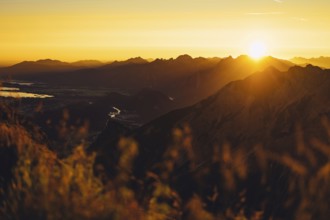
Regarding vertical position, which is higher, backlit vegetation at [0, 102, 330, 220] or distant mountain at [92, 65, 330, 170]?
backlit vegetation at [0, 102, 330, 220]

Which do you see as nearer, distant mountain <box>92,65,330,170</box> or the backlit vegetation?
the backlit vegetation

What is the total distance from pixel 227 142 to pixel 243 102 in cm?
1253

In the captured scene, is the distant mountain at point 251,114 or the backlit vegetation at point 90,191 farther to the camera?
the distant mountain at point 251,114

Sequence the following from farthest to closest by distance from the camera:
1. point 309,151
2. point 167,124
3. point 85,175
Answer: point 167,124 → point 309,151 → point 85,175

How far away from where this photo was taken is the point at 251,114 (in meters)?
61.7

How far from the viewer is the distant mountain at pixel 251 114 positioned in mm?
51594

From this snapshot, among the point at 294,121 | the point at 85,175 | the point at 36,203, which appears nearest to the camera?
the point at 36,203

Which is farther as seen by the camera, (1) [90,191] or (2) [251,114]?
(2) [251,114]

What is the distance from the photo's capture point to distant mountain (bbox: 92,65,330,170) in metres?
51.6

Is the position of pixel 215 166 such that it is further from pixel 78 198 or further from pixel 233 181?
pixel 78 198

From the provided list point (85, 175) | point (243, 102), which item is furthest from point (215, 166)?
point (85, 175)

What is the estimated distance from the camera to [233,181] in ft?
120

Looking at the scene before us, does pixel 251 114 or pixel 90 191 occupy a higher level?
pixel 90 191

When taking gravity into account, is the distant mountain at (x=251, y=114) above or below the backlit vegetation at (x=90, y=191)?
below
